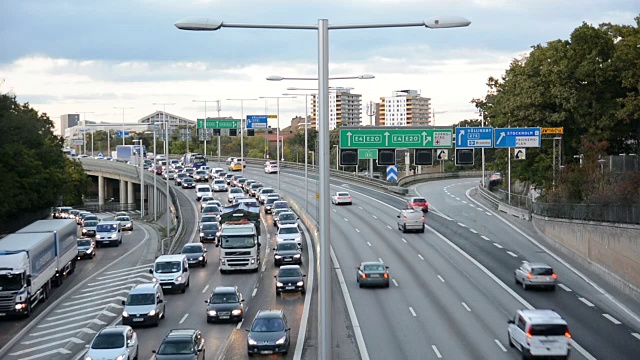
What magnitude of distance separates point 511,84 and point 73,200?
234 ft

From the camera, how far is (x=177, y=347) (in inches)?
1025

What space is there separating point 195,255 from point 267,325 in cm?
2232

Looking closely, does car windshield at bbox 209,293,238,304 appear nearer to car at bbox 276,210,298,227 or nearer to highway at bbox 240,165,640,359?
highway at bbox 240,165,640,359

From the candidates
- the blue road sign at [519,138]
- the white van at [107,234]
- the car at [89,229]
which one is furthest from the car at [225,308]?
the car at [89,229]

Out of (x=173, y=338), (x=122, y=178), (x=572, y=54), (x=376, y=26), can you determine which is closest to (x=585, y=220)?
(x=572, y=54)

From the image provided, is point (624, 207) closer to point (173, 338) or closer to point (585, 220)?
point (585, 220)

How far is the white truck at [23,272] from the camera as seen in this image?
37406 mm

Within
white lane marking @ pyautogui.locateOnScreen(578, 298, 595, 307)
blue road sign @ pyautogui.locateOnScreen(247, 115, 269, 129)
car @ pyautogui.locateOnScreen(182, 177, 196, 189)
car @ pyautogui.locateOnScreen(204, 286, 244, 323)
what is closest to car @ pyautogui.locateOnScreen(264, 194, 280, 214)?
blue road sign @ pyautogui.locateOnScreen(247, 115, 269, 129)

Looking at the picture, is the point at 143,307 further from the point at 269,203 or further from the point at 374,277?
the point at 269,203

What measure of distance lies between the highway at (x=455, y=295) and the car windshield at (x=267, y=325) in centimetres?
358

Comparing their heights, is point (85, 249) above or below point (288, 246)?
below

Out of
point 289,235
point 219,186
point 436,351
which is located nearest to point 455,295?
point 436,351

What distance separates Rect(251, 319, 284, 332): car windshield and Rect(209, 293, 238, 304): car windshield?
19.0ft

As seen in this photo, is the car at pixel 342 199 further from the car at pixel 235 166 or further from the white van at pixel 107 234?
the car at pixel 235 166
